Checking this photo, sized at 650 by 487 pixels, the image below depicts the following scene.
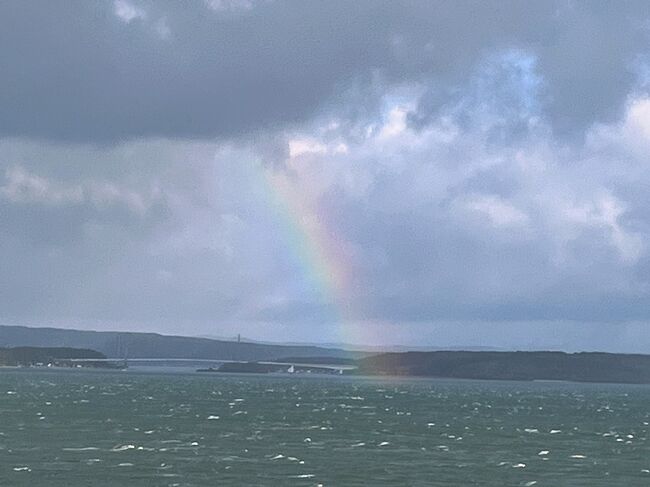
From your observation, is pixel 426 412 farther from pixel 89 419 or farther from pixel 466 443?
pixel 466 443

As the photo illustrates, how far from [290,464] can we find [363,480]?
9.12 metres

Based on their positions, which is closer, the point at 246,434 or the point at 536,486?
the point at 536,486

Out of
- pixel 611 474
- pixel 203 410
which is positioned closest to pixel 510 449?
pixel 611 474

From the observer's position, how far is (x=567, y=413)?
556 feet

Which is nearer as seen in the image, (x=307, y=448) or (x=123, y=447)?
(x=123, y=447)

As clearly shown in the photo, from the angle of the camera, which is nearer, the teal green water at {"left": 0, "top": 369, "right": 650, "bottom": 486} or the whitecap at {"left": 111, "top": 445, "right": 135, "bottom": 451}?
the teal green water at {"left": 0, "top": 369, "right": 650, "bottom": 486}

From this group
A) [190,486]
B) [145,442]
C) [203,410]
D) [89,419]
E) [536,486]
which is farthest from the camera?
[203,410]

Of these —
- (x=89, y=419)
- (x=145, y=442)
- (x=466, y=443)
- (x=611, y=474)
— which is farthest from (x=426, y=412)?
(x=611, y=474)

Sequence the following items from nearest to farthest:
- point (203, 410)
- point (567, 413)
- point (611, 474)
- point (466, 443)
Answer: point (611, 474)
point (466, 443)
point (203, 410)
point (567, 413)

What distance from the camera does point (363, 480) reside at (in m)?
68.1

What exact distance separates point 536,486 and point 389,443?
28198 millimetres

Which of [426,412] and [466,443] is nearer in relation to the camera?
[466,443]

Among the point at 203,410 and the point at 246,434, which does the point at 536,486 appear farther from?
the point at 203,410

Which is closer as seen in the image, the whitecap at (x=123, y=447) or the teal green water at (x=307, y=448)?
the teal green water at (x=307, y=448)
